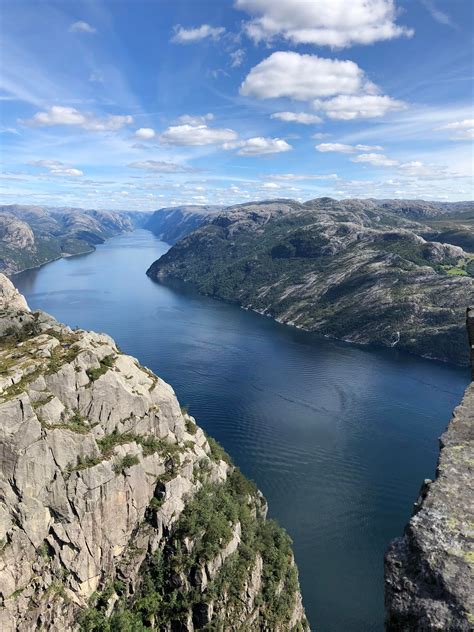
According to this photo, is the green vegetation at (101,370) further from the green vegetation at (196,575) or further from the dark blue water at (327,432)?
the dark blue water at (327,432)

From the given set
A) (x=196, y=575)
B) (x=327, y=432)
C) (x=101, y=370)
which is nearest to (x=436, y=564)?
(x=101, y=370)

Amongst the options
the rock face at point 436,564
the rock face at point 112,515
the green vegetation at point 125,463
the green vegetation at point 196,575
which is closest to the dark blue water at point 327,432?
the green vegetation at point 196,575

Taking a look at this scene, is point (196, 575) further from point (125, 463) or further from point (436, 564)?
point (436, 564)

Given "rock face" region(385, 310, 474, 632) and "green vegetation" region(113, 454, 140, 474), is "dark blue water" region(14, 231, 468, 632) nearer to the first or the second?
"green vegetation" region(113, 454, 140, 474)

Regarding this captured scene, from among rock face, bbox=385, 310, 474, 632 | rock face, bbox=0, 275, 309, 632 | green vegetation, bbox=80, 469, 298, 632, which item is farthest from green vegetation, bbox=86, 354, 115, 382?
rock face, bbox=385, 310, 474, 632

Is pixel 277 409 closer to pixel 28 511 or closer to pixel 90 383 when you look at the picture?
pixel 90 383

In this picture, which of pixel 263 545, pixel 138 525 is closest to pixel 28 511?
pixel 138 525
